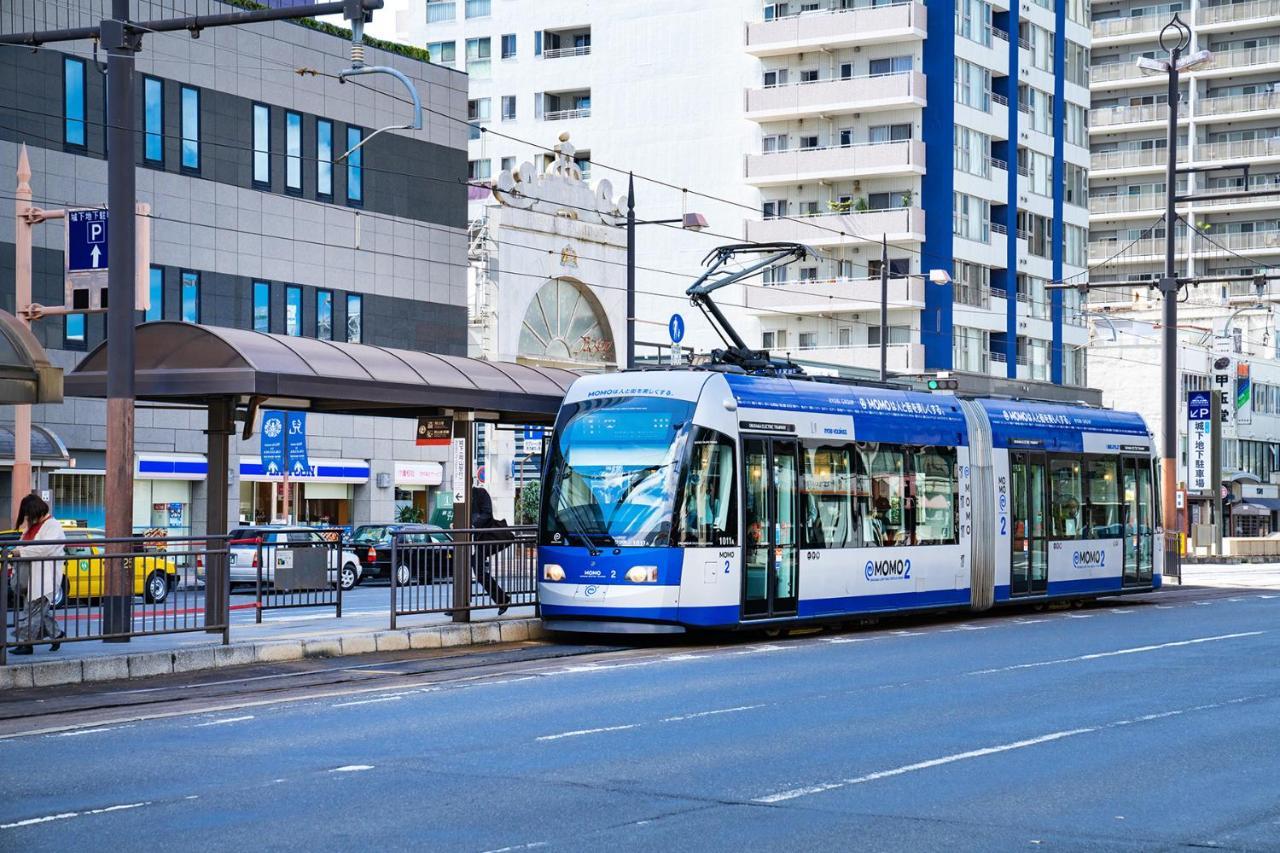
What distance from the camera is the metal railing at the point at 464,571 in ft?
73.5

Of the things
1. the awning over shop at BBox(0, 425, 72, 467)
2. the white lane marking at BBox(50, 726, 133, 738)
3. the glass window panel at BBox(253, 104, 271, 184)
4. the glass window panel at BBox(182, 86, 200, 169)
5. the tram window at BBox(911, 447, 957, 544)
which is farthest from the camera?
the glass window panel at BBox(253, 104, 271, 184)

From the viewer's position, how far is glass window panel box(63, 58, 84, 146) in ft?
132

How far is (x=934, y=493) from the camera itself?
26188 millimetres

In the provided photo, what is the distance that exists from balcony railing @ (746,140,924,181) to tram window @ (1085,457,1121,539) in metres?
39.8

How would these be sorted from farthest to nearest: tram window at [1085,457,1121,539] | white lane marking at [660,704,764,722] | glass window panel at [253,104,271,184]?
glass window panel at [253,104,271,184]
tram window at [1085,457,1121,539]
white lane marking at [660,704,764,722]

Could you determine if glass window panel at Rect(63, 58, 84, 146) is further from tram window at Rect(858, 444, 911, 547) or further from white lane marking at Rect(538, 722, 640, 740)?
white lane marking at Rect(538, 722, 640, 740)

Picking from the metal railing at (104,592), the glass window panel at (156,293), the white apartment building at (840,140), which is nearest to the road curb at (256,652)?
the metal railing at (104,592)

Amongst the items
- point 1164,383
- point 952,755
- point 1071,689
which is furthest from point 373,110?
point 952,755

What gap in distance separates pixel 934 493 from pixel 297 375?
32.8ft

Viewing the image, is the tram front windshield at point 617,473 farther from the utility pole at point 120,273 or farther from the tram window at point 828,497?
the utility pole at point 120,273

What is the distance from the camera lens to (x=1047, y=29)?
254 feet

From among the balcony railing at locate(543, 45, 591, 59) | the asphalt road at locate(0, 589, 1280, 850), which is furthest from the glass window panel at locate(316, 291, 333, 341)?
the balcony railing at locate(543, 45, 591, 59)

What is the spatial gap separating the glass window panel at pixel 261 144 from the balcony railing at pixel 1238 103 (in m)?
74.6

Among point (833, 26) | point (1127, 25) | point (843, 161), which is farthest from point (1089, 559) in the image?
point (1127, 25)
